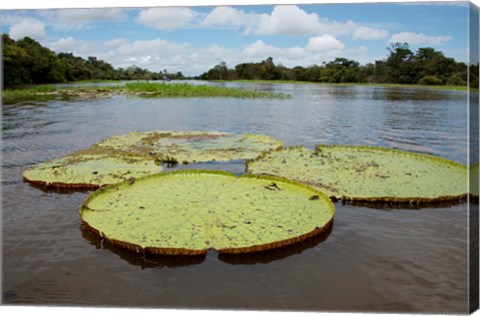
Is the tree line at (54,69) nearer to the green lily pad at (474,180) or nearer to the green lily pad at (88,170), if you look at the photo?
the green lily pad at (88,170)

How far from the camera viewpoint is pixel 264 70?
290 inches

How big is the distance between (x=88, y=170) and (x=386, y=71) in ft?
13.2

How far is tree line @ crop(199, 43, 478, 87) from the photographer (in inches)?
143

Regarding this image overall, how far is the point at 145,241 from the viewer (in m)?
3.35

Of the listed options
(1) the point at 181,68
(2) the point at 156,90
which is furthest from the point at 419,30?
(2) the point at 156,90

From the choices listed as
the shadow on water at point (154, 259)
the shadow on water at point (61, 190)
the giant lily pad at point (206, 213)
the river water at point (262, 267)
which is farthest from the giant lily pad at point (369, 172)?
the shadow on water at point (61, 190)

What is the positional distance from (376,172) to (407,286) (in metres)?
2.45

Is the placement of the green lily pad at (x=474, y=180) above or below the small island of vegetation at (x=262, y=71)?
below

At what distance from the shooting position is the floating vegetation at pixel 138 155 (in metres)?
5.18

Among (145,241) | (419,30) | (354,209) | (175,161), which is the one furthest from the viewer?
(175,161)

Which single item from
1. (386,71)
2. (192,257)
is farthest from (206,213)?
(386,71)

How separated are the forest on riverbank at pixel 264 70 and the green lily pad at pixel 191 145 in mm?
1093

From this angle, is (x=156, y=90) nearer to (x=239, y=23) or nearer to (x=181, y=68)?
(x=181, y=68)

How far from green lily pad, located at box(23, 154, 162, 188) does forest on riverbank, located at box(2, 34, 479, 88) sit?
3.64 ft
